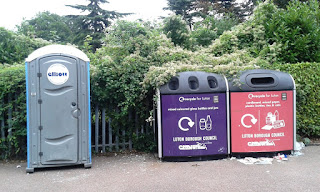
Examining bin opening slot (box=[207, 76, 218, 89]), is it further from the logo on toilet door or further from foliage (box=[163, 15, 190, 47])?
foliage (box=[163, 15, 190, 47])

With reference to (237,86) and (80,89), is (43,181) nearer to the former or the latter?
(80,89)

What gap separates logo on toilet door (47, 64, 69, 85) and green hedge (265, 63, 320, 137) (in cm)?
440

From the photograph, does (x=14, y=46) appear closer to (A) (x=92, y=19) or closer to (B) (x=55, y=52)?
A: (B) (x=55, y=52)

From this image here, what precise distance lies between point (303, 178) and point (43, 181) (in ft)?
12.7

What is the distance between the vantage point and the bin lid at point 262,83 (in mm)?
5039

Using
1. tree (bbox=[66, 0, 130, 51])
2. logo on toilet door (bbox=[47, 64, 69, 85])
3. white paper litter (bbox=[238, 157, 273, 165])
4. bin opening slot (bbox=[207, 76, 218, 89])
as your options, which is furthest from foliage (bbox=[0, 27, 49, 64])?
tree (bbox=[66, 0, 130, 51])

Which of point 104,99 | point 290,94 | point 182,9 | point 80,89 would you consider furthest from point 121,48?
point 182,9

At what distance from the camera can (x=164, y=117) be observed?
16.3 feet

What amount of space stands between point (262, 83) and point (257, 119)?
2.21ft

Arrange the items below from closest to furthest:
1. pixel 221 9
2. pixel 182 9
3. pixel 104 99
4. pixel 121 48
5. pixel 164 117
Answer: pixel 164 117
pixel 104 99
pixel 121 48
pixel 221 9
pixel 182 9

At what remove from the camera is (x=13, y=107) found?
17.4 feet

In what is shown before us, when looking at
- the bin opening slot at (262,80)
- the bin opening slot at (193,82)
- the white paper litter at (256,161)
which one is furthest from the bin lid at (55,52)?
the white paper litter at (256,161)

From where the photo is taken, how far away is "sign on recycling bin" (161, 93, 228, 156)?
16.3 ft

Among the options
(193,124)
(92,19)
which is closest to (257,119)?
(193,124)
